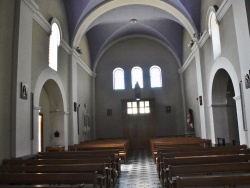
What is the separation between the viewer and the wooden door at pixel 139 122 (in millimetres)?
16344

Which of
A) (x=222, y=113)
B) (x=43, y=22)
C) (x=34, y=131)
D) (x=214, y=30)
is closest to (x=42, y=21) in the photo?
(x=43, y=22)

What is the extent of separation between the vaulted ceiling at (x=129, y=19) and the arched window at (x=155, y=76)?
1.81 m

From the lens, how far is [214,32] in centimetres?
945

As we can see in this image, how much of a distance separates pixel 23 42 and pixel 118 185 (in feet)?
15.7

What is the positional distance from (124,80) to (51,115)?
7723 mm

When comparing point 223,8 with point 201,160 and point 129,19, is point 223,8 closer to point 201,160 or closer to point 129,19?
point 201,160

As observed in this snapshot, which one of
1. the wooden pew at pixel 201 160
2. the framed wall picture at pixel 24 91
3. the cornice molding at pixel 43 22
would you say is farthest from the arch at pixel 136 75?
the wooden pew at pixel 201 160

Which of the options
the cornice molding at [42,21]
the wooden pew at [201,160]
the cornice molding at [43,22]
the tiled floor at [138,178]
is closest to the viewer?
the wooden pew at [201,160]

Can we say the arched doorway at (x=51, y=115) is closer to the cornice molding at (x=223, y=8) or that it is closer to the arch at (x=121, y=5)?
the arch at (x=121, y=5)

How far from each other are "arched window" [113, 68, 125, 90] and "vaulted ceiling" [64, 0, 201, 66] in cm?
189

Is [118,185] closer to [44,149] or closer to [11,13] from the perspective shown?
[44,149]

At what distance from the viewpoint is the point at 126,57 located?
17.7m

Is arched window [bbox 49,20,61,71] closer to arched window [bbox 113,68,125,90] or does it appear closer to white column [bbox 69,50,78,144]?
white column [bbox 69,50,78,144]

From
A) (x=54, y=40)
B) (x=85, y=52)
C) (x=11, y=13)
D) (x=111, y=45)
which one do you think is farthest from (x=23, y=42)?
(x=111, y=45)
